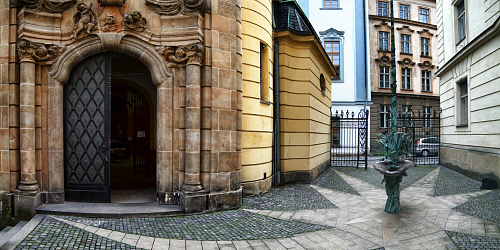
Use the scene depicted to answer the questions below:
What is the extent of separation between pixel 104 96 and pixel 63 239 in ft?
10.5

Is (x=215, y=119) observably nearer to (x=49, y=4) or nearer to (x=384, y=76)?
(x=49, y=4)

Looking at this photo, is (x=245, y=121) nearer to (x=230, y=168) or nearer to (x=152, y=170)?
(x=230, y=168)

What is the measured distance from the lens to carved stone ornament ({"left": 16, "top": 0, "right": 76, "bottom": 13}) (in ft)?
21.2

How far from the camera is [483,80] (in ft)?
35.4

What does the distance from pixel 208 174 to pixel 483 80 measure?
10.1 meters

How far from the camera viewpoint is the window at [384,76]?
95.0 feet

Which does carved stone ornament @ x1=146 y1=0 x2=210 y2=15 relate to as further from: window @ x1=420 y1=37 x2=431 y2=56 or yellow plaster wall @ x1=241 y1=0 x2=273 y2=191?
window @ x1=420 y1=37 x2=431 y2=56

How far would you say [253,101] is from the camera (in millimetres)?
8414

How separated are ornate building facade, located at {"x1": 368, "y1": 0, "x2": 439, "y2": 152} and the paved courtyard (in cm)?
2130

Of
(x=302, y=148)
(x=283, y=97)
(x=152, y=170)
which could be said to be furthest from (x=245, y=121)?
(x=152, y=170)

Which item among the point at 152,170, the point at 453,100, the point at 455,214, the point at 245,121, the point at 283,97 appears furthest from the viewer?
the point at 453,100

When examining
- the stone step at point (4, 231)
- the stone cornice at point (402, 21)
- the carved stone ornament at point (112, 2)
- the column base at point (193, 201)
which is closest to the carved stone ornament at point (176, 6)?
the carved stone ornament at point (112, 2)

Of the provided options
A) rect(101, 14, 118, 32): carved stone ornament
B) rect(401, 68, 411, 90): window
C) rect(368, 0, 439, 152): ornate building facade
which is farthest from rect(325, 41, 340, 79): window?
rect(101, 14, 118, 32): carved stone ornament

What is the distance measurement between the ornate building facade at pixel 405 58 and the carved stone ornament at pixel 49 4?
25.9 metres
